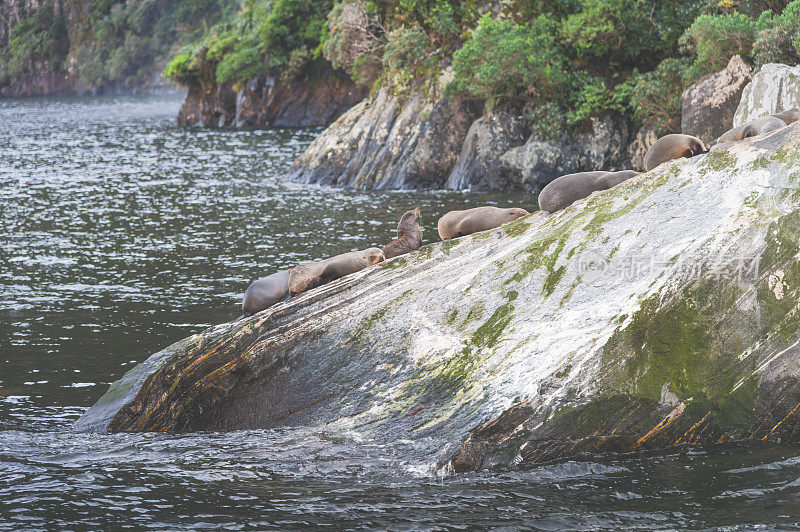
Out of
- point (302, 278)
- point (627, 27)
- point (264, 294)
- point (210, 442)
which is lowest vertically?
point (210, 442)

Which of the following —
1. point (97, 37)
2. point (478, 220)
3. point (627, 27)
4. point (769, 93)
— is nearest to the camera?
point (478, 220)

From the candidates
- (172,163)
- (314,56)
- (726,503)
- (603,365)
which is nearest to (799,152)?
(603,365)

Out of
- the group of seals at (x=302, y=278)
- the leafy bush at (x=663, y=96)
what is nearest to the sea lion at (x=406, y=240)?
the group of seals at (x=302, y=278)

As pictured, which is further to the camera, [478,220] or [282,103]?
[282,103]

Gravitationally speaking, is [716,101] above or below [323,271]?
above

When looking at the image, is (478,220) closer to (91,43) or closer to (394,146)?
(394,146)

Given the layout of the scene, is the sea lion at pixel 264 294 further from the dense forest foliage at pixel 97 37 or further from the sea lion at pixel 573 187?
the dense forest foliage at pixel 97 37

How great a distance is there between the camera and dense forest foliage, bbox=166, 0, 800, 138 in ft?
77.4

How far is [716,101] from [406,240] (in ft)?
44.3

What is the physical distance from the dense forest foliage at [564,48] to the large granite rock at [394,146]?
0.78 meters

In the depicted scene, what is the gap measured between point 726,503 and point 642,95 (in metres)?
20.8

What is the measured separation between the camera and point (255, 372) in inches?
366

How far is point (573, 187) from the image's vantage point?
10766mm

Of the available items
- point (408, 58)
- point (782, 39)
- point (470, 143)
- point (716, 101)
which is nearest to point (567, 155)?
point (470, 143)
